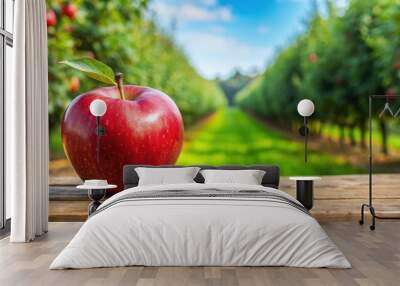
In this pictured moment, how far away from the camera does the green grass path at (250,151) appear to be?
9391mm

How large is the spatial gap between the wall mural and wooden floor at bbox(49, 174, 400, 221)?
3.20 feet

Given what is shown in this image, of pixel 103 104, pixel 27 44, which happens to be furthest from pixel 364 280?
pixel 27 44

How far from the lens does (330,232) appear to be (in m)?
4.72

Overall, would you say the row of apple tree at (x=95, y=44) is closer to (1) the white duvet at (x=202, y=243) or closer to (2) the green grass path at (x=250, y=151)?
(2) the green grass path at (x=250, y=151)

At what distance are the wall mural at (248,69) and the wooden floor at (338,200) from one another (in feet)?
3.20

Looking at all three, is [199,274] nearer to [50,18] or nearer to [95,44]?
[50,18]

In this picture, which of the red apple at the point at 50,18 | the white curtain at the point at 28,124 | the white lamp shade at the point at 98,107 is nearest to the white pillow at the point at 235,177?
the white lamp shade at the point at 98,107

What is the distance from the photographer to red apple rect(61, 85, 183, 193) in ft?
15.5

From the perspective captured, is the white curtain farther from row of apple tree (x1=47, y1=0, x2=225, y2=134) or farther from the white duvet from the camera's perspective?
the white duvet

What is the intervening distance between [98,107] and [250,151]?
5619mm

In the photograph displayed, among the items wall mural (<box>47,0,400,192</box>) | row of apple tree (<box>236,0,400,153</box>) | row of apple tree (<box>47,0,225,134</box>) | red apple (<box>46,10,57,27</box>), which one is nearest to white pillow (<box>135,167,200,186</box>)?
wall mural (<box>47,0,400,192</box>)

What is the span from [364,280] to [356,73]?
583 cm

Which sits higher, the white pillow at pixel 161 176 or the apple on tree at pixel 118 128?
the apple on tree at pixel 118 128

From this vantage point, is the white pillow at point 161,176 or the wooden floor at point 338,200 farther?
the wooden floor at point 338,200
